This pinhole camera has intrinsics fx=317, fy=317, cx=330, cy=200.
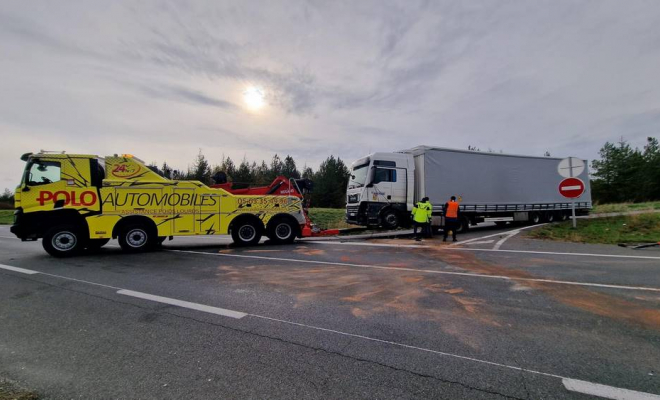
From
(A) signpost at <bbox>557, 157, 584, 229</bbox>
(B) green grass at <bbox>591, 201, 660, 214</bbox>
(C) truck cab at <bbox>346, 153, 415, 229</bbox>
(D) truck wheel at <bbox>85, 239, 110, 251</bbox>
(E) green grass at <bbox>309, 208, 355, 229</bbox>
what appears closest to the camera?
(D) truck wheel at <bbox>85, 239, 110, 251</bbox>

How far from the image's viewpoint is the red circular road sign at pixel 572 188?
37.7 feet

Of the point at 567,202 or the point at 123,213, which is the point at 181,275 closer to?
the point at 123,213

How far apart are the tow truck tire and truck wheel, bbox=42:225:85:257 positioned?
5272 millimetres

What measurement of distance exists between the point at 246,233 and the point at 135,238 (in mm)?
3135

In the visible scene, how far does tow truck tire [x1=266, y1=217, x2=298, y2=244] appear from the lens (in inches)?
424

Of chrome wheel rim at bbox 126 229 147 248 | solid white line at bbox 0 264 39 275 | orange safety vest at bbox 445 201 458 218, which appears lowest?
solid white line at bbox 0 264 39 275

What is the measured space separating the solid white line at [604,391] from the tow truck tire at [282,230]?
9132mm

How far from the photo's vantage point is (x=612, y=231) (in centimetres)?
1118

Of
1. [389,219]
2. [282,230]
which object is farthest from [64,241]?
[389,219]

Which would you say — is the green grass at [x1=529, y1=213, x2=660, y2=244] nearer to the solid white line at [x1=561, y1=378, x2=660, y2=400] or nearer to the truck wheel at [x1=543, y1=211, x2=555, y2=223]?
the truck wheel at [x1=543, y1=211, x2=555, y2=223]

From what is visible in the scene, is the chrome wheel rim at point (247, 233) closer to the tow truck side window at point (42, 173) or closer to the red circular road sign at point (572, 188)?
the tow truck side window at point (42, 173)

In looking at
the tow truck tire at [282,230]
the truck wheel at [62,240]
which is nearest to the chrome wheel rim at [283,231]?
the tow truck tire at [282,230]

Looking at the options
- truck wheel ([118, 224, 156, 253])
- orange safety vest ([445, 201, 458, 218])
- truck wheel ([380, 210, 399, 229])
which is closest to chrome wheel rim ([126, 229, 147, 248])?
truck wheel ([118, 224, 156, 253])

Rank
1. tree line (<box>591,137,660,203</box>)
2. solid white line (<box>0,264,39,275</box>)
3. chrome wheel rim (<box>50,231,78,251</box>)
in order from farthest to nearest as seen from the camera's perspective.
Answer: tree line (<box>591,137,660,203</box>) → chrome wheel rim (<box>50,231,78,251</box>) → solid white line (<box>0,264,39,275</box>)
